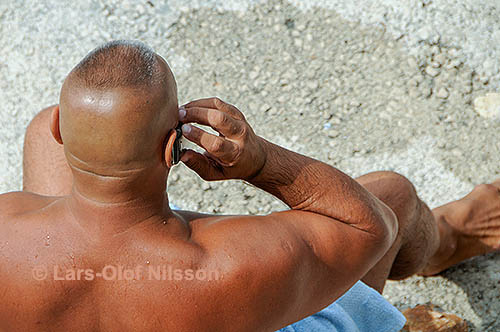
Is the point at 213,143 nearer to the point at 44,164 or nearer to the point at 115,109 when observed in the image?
the point at 115,109

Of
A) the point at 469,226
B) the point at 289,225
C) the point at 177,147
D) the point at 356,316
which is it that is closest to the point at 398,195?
the point at 356,316

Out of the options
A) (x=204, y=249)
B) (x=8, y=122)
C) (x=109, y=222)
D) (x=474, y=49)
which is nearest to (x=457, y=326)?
(x=474, y=49)

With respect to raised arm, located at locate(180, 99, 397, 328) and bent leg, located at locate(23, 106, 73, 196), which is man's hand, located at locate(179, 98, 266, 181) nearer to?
raised arm, located at locate(180, 99, 397, 328)

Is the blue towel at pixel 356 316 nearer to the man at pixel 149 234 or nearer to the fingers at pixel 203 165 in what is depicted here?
the man at pixel 149 234

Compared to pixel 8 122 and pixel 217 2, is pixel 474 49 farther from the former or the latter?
pixel 8 122

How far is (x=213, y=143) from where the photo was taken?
132 cm

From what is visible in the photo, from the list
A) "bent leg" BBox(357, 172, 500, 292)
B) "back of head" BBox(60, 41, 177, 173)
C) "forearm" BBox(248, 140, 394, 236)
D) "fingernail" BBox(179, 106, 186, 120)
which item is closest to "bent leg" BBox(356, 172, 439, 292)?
"bent leg" BBox(357, 172, 500, 292)

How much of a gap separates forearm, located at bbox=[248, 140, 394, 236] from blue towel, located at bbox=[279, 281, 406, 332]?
40 cm

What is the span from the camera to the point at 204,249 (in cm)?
132

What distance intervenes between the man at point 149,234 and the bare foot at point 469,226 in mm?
1079

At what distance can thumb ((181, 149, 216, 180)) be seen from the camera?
4.68ft

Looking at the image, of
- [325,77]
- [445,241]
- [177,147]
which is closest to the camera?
[177,147]

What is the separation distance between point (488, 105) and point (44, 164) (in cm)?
183

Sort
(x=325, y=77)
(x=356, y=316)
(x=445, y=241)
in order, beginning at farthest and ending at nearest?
(x=325, y=77)
(x=445, y=241)
(x=356, y=316)
